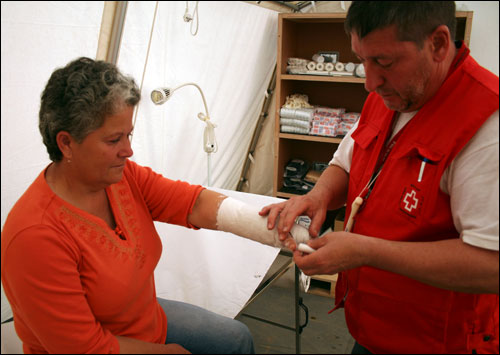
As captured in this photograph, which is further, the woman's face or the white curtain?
the white curtain

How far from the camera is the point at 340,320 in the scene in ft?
3.67

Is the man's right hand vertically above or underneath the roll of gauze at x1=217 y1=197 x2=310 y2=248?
above

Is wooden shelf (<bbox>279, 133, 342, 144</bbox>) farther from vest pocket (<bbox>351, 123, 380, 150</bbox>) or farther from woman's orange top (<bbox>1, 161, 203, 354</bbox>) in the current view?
woman's orange top (<bbox>1, 161, 203, 354</bbox>)

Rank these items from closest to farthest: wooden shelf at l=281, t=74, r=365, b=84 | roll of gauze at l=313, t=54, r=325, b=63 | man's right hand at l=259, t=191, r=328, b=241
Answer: man's right hand at l=259, t=191, r=328, b=241
wooden shelf at l=281, t=74, r=365, b=84
roll of gauze at l=313, t=54, r=325, b=63

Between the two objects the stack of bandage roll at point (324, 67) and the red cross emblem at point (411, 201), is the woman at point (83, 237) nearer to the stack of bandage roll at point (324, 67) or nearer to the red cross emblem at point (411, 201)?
the red cross emblem at point (411, 201)

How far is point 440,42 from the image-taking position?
2.49 ft

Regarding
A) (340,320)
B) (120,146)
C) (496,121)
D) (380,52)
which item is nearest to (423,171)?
(496,121)

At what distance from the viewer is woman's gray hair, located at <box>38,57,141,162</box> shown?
85 cm

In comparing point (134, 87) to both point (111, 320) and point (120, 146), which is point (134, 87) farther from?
point (111, 320)

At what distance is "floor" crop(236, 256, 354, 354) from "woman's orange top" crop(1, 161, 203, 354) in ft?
1.36

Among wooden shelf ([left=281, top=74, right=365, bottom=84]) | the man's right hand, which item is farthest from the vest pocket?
wooden shelf ([left=281, top=74, right=365, bottom=84])

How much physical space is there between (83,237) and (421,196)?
78 centimetres

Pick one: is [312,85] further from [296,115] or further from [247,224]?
[247,224]

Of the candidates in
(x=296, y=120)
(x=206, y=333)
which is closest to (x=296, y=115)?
(x=296, y=120)
